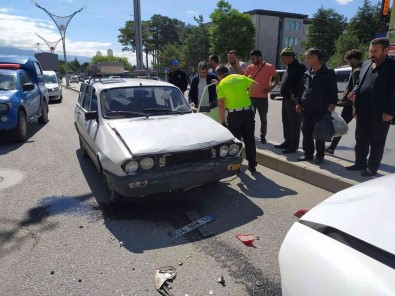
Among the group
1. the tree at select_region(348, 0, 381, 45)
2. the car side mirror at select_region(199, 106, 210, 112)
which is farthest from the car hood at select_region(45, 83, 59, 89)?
the tree at select_region(348, 0, 381, 45)

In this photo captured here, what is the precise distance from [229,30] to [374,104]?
172ft

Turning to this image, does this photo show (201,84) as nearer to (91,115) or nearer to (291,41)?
(91,115)

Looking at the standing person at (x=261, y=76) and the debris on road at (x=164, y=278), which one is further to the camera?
the standing person at (x=261, y=76)

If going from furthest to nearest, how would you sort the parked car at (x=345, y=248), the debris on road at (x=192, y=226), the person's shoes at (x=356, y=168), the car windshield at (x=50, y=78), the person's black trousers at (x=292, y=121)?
the car windshield at (x=50, y=78) → the person's black trousers at (x=292, y=121) → the person's shoes at (x=356, y=168) → the debris on road at (x=192, y=226) → the parked car at (x=345, y=248)

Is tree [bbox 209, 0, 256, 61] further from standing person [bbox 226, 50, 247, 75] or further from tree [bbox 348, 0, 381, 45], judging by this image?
standing person [bbox 226, 50, 247, 75]

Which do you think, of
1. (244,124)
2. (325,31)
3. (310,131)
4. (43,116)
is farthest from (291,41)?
(244,124)

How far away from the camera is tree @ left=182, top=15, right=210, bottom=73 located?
64.5 metres

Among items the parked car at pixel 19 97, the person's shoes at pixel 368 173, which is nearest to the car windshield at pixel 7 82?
the parked car at pixel 19 97

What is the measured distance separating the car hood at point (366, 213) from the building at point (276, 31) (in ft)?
213

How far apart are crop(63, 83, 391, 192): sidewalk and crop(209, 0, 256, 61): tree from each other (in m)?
49.0

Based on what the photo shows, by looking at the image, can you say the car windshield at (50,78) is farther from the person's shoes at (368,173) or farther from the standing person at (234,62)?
the person's shoes at (368,173)

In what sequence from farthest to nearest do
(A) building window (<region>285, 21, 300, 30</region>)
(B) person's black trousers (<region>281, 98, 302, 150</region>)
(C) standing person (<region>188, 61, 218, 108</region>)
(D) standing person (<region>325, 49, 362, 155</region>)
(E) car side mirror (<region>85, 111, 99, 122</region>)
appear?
(A) building window (<region>285, 21, 300, 30</region>)
(C) standing person (<region>188, 61, 218, 108</region>)
(B) person's black trousers (<region>281, 98, 302, 150</region>)
(D) standing person (<region>325, 49, 362, 155</region>)
(E) car side mirror (<region>85, 111, 99, 122</region>)

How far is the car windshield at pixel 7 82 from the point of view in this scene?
8.59 m

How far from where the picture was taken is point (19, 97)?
8289mm
